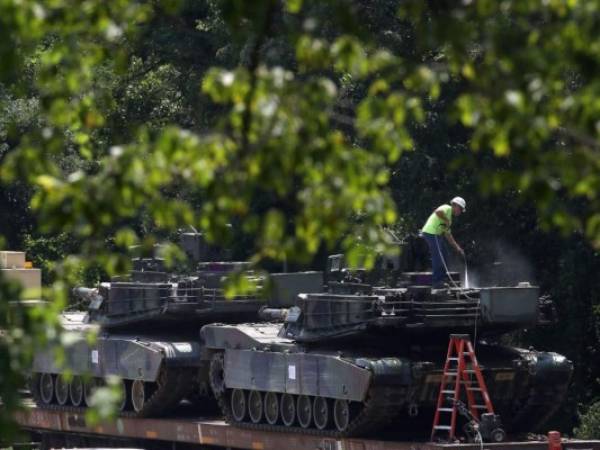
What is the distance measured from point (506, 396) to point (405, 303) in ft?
6.51

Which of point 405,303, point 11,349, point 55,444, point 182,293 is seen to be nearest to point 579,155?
point 11,349

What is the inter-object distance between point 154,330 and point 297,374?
556cm

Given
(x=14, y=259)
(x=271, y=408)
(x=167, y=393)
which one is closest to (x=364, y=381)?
(x=271, y=408)

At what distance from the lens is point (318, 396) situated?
72.7 feet

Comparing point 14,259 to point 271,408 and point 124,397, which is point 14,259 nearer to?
point 124,397

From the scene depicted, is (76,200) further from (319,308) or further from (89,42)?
(319,308)

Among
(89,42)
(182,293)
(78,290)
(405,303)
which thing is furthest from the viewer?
(78,290)

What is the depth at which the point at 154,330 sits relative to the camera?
2752 cm

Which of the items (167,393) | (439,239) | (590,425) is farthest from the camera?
(590,425)

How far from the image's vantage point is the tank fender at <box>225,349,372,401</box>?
2120 centimetres

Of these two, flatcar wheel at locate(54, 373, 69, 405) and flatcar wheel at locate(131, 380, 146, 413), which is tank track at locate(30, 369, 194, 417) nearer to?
flatcar wheel at locate(131, 380, 146, 413)

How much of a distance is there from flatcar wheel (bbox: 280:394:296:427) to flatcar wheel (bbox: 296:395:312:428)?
156 millimetres

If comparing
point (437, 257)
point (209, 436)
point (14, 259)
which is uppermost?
point (437, 257)

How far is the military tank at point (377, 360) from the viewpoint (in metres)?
21.2
